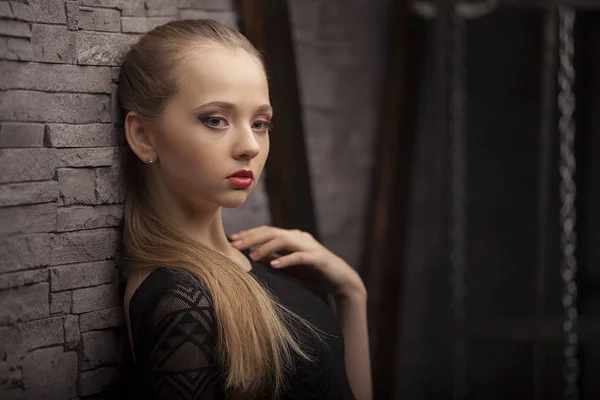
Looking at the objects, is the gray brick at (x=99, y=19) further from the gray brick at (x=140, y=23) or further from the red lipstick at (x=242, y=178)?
the red lipstick at (x=242, y=178)

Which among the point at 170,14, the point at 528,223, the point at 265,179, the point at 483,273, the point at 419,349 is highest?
the point at 170,14

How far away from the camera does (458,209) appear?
3170 millimetres

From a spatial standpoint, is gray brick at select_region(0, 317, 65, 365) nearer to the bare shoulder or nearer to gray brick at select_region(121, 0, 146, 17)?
the bare shoulder

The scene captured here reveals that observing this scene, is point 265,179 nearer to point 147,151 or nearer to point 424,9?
point 147,151

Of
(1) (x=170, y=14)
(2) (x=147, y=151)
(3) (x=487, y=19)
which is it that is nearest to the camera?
(2) (x=147, y=151)

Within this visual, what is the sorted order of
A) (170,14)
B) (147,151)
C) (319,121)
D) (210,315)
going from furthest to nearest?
(319,121), (170,14), (147,151), (210,315)

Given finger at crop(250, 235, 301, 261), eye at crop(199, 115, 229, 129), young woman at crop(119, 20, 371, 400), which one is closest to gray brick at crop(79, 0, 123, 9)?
young woman at crop(119, 20, 371, 400)

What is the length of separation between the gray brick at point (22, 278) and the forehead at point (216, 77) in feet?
1.52

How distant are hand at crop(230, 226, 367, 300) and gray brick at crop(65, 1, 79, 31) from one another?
2.09 feet

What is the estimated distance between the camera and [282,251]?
2.10m

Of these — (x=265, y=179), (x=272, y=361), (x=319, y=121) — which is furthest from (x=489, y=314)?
(x=272, y=361)

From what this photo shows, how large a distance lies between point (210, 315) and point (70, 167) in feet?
1.43

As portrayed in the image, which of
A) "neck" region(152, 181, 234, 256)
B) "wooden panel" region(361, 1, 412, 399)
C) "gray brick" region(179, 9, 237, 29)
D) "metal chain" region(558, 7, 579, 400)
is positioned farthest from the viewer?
"metal chain" region(558, 7, 579, 400)

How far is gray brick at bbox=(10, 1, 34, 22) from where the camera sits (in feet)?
5.13
